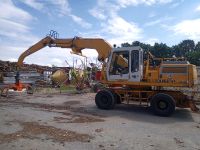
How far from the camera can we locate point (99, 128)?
32.6 feet

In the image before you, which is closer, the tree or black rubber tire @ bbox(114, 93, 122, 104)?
black rubber tire @ bbox(114, 93, 122, 104)

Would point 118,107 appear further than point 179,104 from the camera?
Yes

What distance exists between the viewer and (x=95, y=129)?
9.78 m

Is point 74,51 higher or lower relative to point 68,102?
higher

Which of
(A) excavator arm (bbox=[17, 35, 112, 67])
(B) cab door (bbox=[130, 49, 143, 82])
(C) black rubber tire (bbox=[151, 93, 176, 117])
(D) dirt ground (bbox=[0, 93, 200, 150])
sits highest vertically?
(A) excavator arm (bbox=[17, 35, 112, 67])

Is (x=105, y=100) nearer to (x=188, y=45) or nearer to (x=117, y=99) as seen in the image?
(x=117, y=99)

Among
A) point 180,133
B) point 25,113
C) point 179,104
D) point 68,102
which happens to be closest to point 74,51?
point 68,102

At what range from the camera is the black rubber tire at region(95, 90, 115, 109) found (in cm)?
1412

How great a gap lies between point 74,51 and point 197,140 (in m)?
9.62

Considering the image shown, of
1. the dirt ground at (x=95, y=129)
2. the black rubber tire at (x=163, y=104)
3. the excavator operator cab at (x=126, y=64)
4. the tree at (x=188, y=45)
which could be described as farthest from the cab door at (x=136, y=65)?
the tree at (x=188, y=45)

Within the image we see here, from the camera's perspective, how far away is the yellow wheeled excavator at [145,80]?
1288cm

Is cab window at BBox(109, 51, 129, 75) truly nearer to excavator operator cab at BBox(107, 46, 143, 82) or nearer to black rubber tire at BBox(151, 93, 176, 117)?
excavator operator cab at BBox(107, 46, 143, 82)

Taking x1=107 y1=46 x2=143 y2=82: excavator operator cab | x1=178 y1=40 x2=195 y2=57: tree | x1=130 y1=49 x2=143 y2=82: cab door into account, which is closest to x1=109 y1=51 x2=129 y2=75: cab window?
x1=107 y1=46 x2=143 y2=82: excavator operator cab

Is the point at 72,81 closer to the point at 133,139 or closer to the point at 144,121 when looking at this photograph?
the point at 144,121
